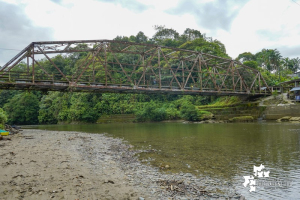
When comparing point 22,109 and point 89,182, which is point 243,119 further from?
point 22,109

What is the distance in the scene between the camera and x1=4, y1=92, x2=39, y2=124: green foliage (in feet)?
191

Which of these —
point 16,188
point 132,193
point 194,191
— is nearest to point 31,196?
point 16,188

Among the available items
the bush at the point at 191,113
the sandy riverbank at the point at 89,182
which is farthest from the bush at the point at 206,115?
the sandy riverbank at the point at 89,182

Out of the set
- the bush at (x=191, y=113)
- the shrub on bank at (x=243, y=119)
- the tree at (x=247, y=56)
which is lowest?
the shrub on bank at (x=243, y=119)

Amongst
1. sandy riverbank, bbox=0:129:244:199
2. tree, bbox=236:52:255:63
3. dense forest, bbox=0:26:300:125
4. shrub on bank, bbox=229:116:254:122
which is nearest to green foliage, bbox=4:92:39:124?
dense forest, bbox=0:26:300:125

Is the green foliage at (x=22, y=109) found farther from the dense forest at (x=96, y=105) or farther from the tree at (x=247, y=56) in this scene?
the tree at (x=247, y=56)

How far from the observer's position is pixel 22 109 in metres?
59.5

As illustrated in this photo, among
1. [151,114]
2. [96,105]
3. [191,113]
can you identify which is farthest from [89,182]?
[96,105]

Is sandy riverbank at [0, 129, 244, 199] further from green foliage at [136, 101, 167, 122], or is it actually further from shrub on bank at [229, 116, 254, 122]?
green foliage at [136, 101, 167, 122]

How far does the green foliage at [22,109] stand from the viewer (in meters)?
58.2

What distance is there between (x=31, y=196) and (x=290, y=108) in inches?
1554

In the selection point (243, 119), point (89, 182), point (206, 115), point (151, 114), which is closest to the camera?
point (89, 182)

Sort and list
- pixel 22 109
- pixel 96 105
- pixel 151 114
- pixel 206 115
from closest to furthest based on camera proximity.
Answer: pixel 206 115 → pixel 151 114 → pixel 96 105 → pixel 22 109

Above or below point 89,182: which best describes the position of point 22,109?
above
